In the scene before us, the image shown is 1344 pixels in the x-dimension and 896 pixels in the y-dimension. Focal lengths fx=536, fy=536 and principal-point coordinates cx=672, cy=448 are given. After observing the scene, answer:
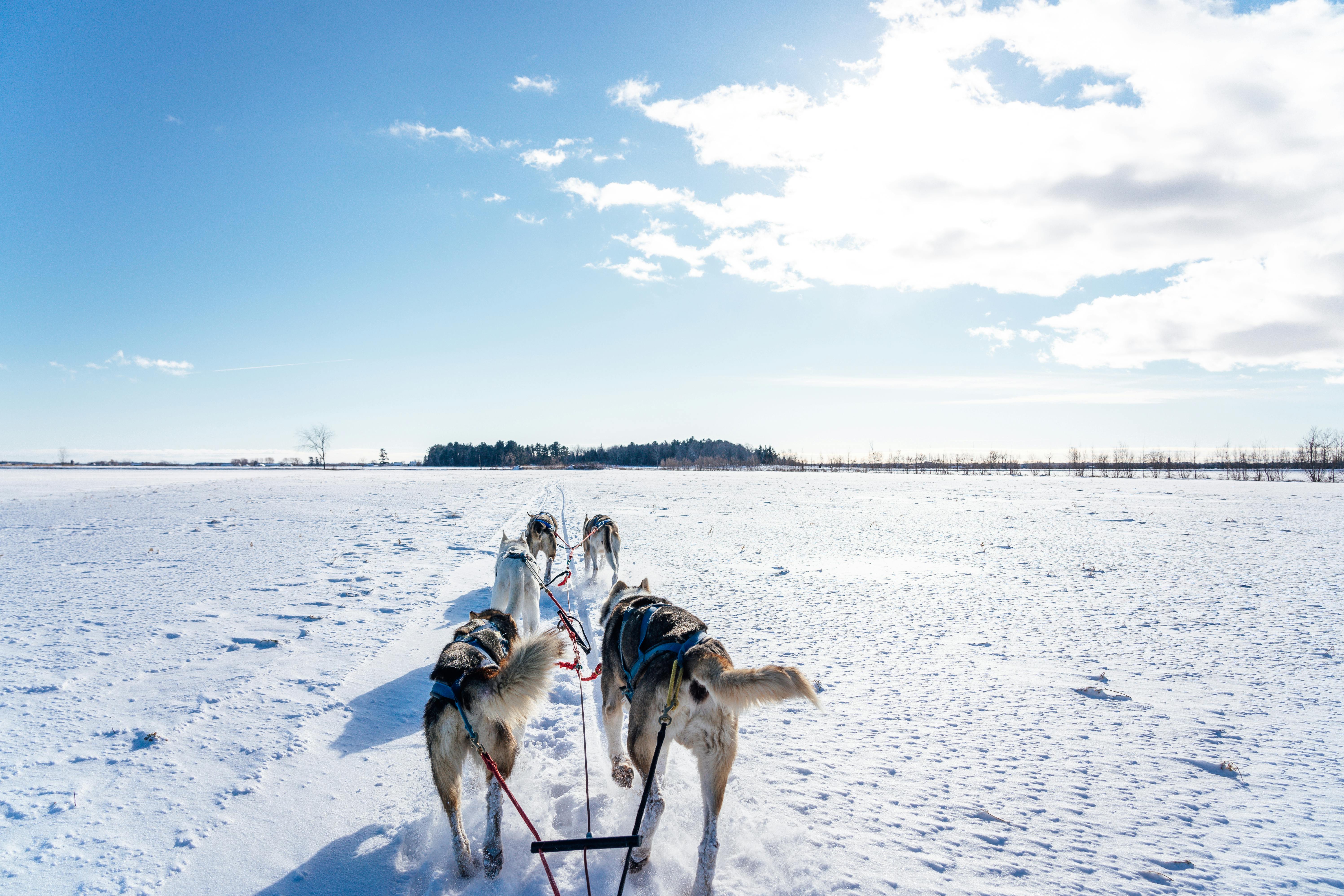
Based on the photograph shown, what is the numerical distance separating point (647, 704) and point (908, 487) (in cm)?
3941

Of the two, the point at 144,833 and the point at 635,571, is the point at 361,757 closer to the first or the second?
the point at 144,833

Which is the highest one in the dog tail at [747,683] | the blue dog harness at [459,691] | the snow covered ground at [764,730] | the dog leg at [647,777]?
the dog tail at [747,683]

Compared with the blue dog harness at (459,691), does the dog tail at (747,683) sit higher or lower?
higher

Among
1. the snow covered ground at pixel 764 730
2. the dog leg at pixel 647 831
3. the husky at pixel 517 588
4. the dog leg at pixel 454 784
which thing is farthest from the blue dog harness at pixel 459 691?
the husky at pixel 517 588

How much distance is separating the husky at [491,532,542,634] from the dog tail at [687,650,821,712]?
3.90 m

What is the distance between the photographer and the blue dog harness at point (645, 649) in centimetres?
316

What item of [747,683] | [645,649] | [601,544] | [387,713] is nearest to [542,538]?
[601,544]

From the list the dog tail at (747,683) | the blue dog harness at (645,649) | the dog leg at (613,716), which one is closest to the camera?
the dog tail at (747,683)

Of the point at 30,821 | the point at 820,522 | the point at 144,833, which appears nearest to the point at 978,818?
the point at 144,833

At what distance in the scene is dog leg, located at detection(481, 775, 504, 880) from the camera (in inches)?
116

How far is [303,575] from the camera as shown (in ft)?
31.3

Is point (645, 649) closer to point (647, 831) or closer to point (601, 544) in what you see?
point (647, 831)

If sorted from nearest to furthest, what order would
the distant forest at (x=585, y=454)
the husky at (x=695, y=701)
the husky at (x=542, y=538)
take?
the husky at (x=695, y=701)
the husky at (x=542, y=538)
the distant forest at (x=585, y=454)

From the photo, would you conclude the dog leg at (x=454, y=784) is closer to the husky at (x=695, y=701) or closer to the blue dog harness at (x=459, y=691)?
the blue dog harness at (x=459, y=691)
